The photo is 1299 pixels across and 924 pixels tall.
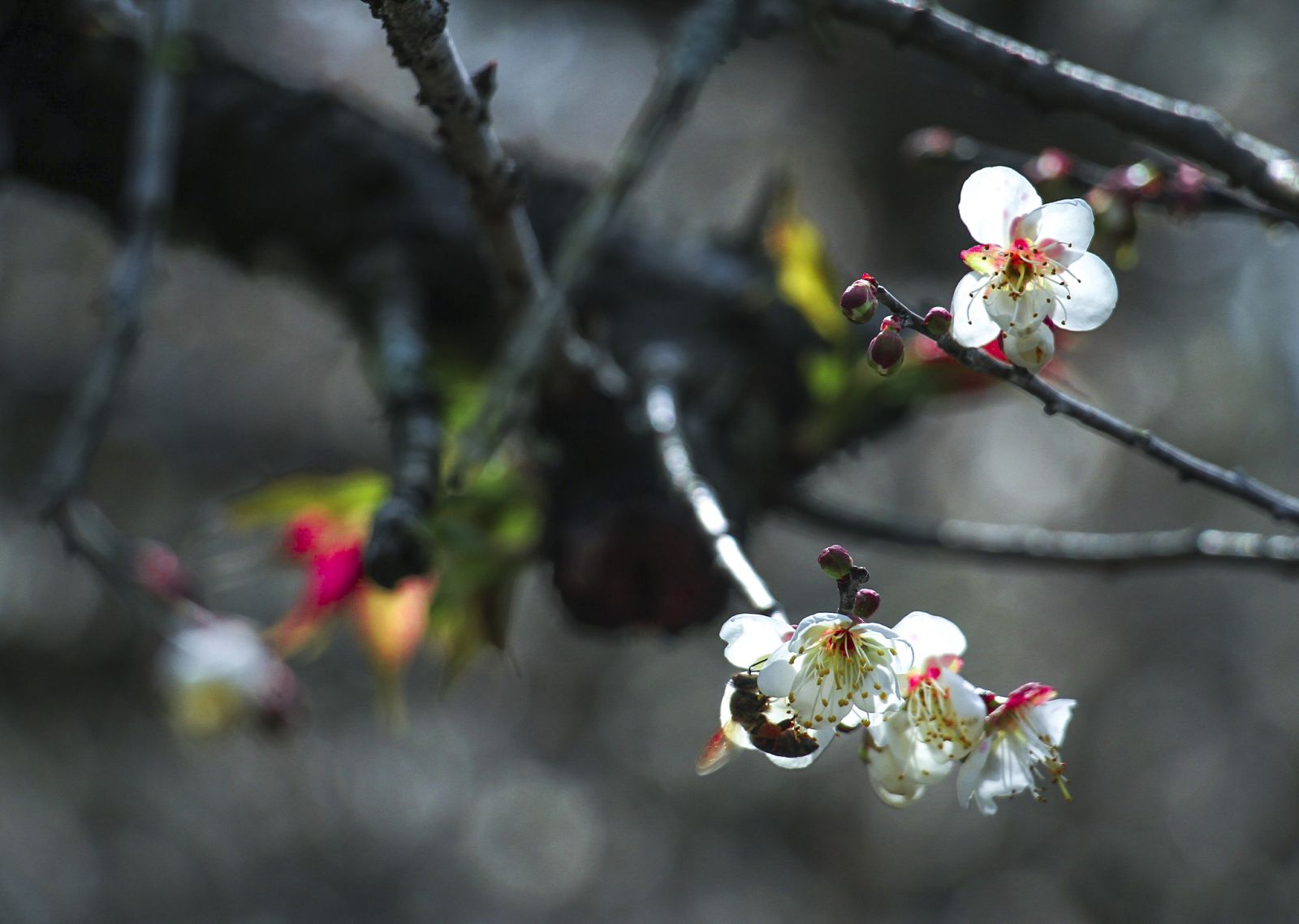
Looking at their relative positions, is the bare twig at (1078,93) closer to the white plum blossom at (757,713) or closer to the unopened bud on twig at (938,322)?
the unopened bud on twig at (938,322)

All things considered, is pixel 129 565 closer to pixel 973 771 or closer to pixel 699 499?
pixel 699 499

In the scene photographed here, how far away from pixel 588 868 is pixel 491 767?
63 centimetres

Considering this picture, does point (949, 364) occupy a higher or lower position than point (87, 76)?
lower

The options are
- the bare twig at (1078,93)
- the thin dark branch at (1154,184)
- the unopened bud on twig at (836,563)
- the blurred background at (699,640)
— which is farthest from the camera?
the blurred background at (699,640)

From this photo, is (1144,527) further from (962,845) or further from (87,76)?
(87,76)

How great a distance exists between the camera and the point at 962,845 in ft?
12.9

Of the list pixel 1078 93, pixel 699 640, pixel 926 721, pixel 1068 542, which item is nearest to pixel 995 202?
pixel 1078 93

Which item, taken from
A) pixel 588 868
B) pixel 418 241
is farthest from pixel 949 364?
pixel 588 868

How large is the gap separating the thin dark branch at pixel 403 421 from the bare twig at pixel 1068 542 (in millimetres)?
465

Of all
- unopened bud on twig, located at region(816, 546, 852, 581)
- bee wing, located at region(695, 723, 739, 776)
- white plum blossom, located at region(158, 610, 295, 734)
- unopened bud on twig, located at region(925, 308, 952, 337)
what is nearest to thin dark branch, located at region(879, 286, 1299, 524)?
unopened bud on twig, located at region(925, 308, 952, 337)

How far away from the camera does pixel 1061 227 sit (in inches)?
21.7

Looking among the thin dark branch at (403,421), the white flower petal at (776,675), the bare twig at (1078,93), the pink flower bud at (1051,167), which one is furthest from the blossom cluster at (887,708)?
the pink flower bud at (1051,167)

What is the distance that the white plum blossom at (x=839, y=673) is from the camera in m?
0.48

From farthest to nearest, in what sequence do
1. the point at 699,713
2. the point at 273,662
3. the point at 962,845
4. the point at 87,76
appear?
the point at 699,713 < the point at 962,845 < the point at 273,662 < the point at 87,76
